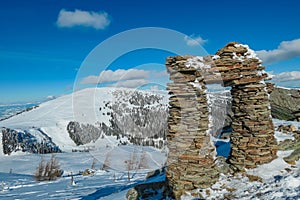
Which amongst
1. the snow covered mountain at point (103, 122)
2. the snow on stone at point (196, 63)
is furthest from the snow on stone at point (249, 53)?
the snow covered mountain at point (103, 122)

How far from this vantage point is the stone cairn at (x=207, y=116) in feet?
38.5

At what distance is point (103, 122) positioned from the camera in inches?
5694

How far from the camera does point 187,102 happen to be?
465 inches

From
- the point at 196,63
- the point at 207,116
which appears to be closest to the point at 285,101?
the point at 207,116

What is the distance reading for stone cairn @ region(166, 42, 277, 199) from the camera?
38.5 ft

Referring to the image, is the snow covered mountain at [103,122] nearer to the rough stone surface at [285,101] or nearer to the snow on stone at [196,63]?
the rough stone surface at [285,101]

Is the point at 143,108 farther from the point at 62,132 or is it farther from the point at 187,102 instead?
the point at 187,102

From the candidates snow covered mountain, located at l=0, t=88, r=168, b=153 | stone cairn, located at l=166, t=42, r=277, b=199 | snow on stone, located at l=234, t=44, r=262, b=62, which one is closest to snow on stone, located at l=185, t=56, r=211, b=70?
stone cairn, located at l=166, t=42, r=277, b=199

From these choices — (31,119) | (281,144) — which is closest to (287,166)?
(281,144)

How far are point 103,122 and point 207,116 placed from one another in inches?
5363

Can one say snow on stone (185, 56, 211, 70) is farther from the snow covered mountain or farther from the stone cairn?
the snow covered mountain

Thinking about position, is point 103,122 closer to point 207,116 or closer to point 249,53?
point 249,53

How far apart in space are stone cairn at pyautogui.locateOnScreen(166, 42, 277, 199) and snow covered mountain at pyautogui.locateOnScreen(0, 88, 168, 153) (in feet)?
221

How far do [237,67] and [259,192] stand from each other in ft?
19.5
